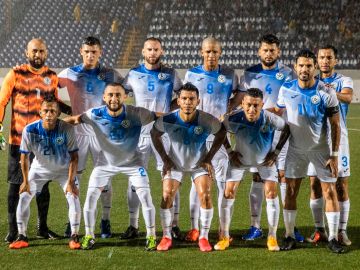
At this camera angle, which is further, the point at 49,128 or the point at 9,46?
the point at 9,46

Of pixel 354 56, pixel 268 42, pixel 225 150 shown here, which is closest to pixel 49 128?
pixel 225 150

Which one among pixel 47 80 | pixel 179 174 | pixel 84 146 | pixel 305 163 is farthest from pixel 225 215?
pixel 47 80

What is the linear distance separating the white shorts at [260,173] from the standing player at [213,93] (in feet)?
0.63

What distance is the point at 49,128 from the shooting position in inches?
208

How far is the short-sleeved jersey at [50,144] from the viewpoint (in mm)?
5293

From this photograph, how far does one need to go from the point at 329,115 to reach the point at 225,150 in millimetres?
998

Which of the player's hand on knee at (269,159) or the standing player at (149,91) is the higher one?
the standing player at (149,91)

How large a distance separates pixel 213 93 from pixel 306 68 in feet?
3.21

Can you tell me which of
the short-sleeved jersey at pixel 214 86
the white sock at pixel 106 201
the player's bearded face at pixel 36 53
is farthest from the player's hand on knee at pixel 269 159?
the player's bearded face at pixel 36 53

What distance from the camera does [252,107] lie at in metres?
5.20

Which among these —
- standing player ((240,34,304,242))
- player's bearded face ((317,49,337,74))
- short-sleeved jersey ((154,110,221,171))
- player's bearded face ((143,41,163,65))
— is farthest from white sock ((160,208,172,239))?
player's bearded face ((317,49,337,74))

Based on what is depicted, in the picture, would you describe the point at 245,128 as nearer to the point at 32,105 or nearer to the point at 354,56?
the point at 32,105

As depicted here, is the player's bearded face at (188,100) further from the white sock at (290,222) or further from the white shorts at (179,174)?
the white sock at (290,222)

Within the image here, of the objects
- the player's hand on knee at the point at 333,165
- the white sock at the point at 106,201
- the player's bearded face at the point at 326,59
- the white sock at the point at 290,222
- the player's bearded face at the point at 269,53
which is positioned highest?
the player's bearded face at the point at 269,53
